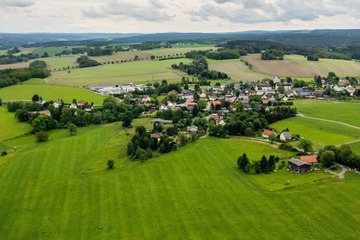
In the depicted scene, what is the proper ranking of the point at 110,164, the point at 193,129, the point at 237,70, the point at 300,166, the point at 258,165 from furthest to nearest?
1. the point at 237,70
2. the point at 193,129
3. the point at 110,164
4. the point at 258,165
5. the point at 300,166

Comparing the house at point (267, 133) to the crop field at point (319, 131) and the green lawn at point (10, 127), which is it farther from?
the green lawn at point (10, 127)

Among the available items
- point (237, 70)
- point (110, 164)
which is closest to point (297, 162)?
point (110, 164)

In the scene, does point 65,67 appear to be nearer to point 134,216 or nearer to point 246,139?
point 246,139

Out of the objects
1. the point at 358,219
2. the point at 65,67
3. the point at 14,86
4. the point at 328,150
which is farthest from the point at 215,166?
the point at 65,67

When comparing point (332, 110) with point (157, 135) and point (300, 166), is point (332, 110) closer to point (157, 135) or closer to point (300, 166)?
point (300, 166)

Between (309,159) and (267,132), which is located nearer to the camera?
(309,159)
